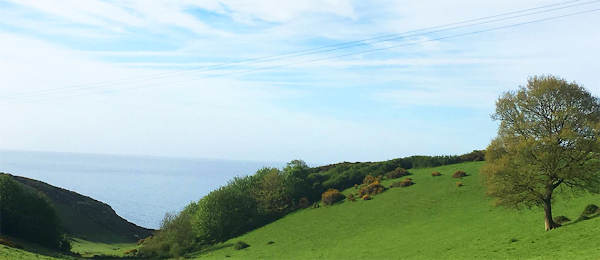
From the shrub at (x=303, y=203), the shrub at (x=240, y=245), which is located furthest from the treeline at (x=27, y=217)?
the shrub at (x=303, y=203)

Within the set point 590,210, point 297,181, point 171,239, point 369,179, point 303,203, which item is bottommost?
point 171,239

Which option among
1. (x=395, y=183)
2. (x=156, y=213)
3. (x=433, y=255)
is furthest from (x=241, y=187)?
(x=156, y=213)

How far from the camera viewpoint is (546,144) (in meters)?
31.1

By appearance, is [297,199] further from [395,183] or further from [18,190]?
[18,190]

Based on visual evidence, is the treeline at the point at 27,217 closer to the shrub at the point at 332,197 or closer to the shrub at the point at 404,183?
the shrub at the point at 332,197

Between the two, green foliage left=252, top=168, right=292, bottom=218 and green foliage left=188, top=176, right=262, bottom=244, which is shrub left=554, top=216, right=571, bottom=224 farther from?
green foliage left=252, top=168, right=292, bottom=218

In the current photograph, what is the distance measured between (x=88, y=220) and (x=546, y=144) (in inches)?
4024

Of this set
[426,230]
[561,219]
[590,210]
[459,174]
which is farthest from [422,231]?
[459,174]

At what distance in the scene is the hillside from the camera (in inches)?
3671

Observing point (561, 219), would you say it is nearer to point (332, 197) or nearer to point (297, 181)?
point (332, 197)

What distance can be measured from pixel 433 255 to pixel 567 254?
11790 millimetres

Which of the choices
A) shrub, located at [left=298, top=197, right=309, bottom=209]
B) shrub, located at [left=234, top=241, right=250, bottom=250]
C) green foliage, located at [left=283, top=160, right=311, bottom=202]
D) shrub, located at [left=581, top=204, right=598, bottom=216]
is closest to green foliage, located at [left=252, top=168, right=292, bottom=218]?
green foliage, located at [left=283, top=160, right=311, bottom=202]

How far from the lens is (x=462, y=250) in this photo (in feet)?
108

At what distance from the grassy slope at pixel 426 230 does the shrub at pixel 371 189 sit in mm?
1861
